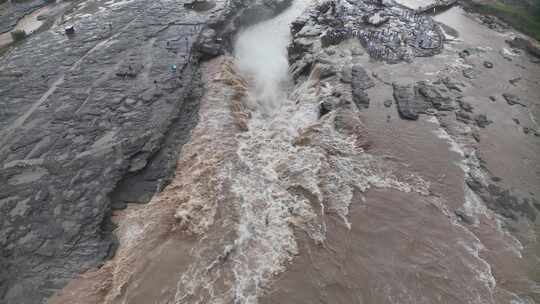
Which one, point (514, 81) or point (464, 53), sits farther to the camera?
point (464, 53)

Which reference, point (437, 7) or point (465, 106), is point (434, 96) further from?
point (437, 7)

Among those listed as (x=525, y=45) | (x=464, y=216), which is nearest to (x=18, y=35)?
(x=464, y=216)

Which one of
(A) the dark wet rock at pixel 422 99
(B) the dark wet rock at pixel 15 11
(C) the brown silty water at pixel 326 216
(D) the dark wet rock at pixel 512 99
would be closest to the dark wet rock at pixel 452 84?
(A) the dark wet rock at pixel 422 99

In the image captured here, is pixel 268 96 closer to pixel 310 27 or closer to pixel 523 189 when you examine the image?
pixel 310 27

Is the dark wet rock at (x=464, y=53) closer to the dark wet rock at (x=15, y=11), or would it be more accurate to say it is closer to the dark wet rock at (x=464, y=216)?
the dark wet rock at (x=464, y=216)

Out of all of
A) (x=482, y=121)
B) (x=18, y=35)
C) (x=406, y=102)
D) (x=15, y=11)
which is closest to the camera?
(x=482, y=121)
